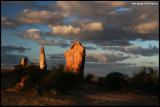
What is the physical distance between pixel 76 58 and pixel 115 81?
23.7 ft

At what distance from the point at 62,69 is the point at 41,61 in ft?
42.0

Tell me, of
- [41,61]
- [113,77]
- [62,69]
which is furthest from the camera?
[41,61]

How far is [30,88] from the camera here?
59.9ft

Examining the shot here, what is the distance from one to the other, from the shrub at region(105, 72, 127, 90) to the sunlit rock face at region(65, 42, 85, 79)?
14.9 feet

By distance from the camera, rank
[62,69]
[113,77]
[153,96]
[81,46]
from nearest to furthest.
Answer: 1. [153,96]
2. [62,69]
3. [113,77]
4. [81,46]

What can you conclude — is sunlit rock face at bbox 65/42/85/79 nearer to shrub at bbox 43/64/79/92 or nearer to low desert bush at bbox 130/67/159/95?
shrub at bbox 43/64/79/92

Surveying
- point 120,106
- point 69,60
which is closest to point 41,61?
point 69,60

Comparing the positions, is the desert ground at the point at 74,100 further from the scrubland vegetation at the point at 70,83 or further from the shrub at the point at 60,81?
the shrub at the point at 60,81

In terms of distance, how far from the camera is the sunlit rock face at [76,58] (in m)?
26.2

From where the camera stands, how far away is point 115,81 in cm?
2184

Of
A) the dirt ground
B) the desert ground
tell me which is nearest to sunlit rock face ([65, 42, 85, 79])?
the desert ground

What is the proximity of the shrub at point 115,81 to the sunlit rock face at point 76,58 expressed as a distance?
4.54 meters

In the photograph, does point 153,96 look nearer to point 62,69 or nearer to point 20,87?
point 62,69

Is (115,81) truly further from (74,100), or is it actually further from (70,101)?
(70,101)
